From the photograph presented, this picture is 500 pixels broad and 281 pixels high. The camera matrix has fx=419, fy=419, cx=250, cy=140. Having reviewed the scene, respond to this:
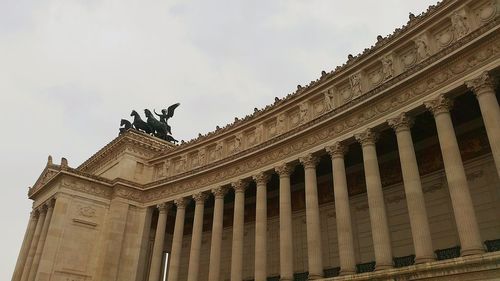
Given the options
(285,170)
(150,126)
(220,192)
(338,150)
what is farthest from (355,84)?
(150,126)

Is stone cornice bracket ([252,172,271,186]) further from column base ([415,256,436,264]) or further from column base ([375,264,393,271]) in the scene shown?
column base ([415,256,436,264])

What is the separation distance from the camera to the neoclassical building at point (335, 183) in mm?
20453

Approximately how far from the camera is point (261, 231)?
28.4m

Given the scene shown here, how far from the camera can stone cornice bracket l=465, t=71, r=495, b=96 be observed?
19.7 m

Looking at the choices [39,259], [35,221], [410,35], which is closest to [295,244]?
[410,35]

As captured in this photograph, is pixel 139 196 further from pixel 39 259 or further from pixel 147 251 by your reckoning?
pixel 39 259

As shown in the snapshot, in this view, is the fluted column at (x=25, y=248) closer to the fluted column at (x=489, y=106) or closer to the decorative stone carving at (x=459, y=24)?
the fluted column at (x=489, y=106)

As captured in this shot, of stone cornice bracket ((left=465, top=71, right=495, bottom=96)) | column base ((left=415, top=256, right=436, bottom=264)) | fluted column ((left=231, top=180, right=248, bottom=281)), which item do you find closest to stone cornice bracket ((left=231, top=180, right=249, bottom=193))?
fluted column ((left=231, top=180, right=248, bottom=281))

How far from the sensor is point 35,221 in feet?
128

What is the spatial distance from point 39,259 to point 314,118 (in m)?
23.5

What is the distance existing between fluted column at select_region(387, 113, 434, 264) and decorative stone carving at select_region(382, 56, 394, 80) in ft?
10.1

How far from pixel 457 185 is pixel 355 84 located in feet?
31.4

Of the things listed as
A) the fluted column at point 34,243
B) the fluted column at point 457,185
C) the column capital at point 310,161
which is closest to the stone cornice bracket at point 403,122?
the fluted column at point 457,185

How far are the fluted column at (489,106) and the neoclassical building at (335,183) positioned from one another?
2.1 inches
